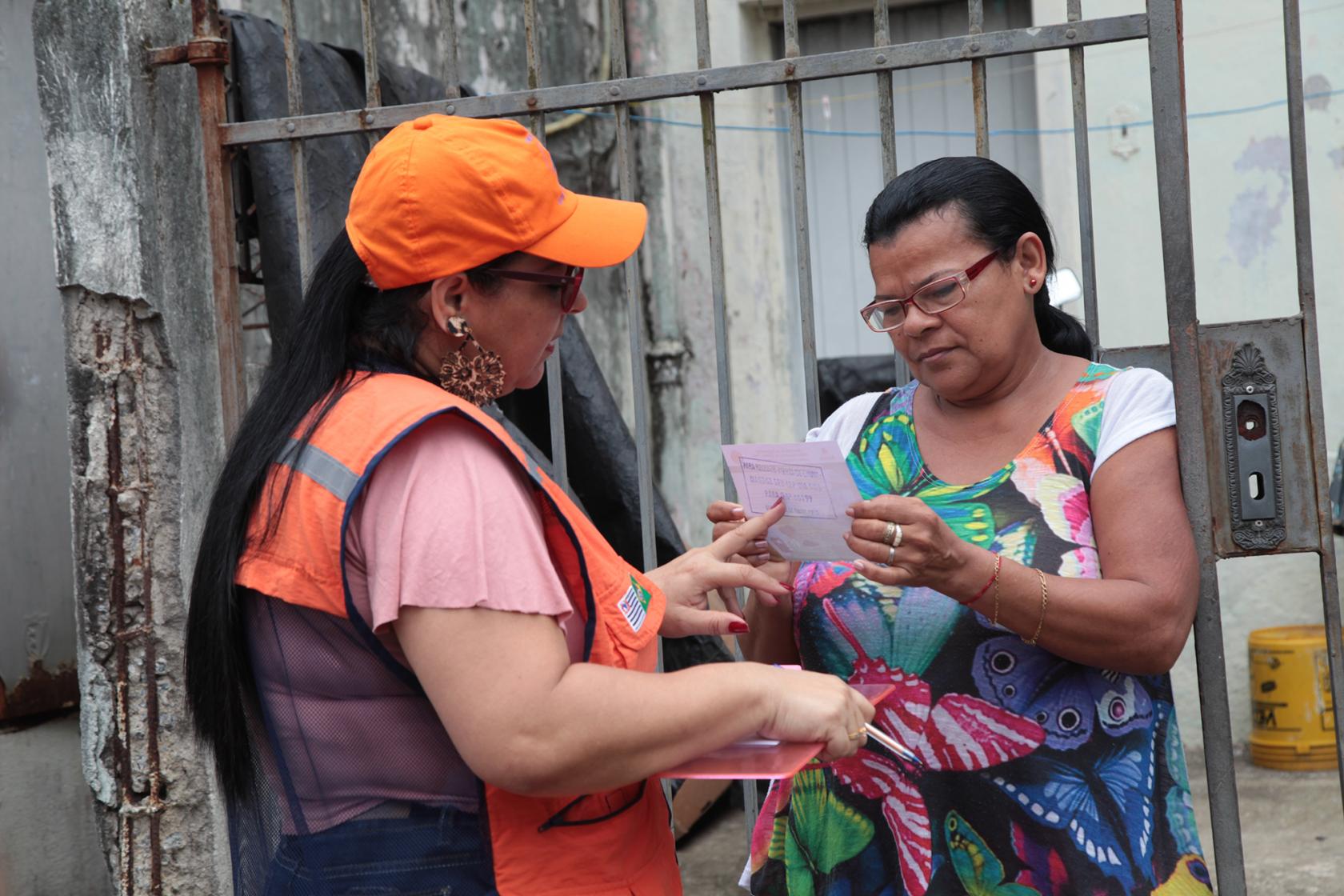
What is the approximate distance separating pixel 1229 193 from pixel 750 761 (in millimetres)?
5005

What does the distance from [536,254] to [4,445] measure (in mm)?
2577

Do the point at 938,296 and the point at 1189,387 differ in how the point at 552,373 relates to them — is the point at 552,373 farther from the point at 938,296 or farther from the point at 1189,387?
the point at 1189,387

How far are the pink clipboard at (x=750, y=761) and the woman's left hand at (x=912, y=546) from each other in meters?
0.39

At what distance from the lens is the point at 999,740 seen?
1951 mm

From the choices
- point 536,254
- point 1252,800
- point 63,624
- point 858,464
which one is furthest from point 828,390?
point 536,254

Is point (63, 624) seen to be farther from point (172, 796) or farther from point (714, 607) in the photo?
point (714, 607)

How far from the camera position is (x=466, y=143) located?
4.95 ft

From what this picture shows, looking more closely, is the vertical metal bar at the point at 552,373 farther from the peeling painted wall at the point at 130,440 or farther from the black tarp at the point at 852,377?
the black tarp at the point at 852,377

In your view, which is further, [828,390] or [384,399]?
[828,390]

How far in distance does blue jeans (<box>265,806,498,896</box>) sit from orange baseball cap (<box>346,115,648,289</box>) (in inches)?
25.1

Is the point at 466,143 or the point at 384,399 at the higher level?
the point at 466,143

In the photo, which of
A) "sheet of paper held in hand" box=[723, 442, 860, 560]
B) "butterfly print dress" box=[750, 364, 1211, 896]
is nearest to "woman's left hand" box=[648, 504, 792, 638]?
"sheet of paper held in hand" box=[723, 442, 860, 560]

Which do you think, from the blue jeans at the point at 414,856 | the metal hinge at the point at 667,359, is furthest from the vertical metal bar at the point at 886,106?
the metal hinge at the point at 667,359

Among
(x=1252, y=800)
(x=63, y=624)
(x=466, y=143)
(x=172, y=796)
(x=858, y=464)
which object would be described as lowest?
(x=1252, y=800)
